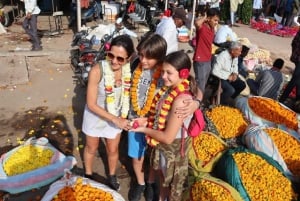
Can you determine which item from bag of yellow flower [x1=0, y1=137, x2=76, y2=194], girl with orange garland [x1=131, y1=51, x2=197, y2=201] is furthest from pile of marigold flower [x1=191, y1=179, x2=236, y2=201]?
bag of yellow flower [x1=0, y1=137, x2=76, y2=194]

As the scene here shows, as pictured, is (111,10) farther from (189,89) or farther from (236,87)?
(189,89)

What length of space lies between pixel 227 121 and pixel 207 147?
890mm

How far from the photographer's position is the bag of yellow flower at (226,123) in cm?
477

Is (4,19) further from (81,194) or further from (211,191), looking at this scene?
(211,191)

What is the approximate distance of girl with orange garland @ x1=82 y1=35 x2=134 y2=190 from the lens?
120 inches

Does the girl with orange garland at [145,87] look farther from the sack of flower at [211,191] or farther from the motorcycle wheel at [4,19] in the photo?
the motorcycle wheel at [4,19]

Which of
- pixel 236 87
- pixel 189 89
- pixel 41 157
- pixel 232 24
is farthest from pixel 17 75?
pixel 232 24

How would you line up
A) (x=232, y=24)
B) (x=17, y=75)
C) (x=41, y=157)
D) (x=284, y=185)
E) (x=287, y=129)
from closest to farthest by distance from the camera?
(x=284, y=185) < (x=41, y=157) < (x=287, y=129) < (x=17, y=75) < (x=232, y=24)

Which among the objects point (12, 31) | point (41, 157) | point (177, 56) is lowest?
point (41, 157)

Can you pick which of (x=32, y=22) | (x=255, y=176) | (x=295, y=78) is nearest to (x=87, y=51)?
(x=32, y=22)

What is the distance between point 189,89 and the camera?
2.95 meters

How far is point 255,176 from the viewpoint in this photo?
12.0 feet

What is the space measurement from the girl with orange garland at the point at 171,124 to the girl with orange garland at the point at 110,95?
32 centimetres

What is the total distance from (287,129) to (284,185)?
4.67ft
